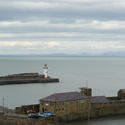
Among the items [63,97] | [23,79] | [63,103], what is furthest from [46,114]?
[23,79]

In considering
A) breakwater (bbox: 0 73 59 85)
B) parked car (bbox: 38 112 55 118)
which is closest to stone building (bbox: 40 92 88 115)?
parked car (bbox: 38 112 55 118)

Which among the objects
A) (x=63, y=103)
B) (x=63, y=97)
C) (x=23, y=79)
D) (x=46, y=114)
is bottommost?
(x=46, y=114)

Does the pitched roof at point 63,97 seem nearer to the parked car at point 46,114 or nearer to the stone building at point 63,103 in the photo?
the stone building at point 63,103

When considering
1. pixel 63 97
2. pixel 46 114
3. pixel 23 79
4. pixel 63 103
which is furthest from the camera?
pixel 23 79

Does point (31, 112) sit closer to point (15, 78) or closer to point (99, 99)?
point (99, 99)

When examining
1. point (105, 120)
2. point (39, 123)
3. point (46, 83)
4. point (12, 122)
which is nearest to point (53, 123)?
point (39, 123)

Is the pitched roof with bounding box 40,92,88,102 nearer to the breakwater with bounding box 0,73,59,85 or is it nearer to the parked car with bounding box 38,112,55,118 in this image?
the parked car with bounding box 38,112,55,118

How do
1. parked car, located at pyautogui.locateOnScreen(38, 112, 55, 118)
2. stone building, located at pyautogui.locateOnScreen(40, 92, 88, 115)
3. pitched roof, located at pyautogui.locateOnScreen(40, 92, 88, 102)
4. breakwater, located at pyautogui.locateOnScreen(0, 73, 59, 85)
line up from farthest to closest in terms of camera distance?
breakwater, located at pyautogui.locateOnScreen(0, 73, 59, 85) → pitched roof, located at pyautogui.locateOnScreen(40, 92, 88, 102) → stone building, located at pyautogui.locateOnScreen(40, 92, 88, 115) → parked car, located at pyautogui.locateOnScreen(38, 112, 55, 118)

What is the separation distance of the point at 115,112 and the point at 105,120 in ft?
11.9

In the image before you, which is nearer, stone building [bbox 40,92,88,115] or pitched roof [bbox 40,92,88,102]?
stone building [bbox 40,92,88,115]

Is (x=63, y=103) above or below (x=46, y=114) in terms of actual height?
above

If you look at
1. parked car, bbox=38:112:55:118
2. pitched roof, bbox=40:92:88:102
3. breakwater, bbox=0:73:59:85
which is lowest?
parked car, bbox=38:112:55:118

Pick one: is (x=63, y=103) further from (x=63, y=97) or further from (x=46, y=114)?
(x=46, y=114)

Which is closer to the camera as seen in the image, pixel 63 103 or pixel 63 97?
pixel 63 103
